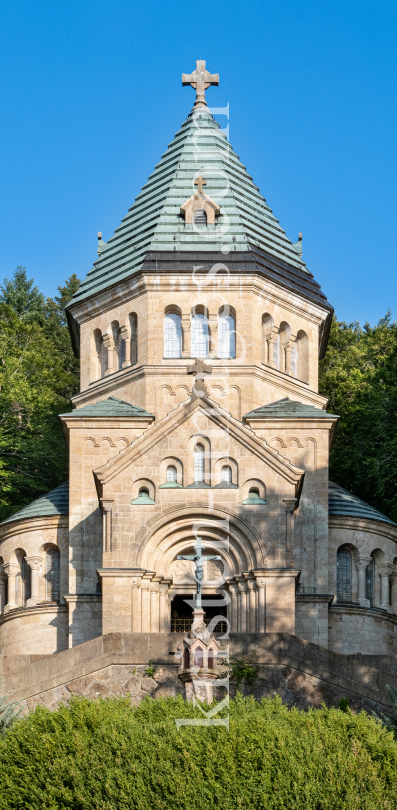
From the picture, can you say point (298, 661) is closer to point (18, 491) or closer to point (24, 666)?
point (24, 666)

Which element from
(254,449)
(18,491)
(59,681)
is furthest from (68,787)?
(18,491)

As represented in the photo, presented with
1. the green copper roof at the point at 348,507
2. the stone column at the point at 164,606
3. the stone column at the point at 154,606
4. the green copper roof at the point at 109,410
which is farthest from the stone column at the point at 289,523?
the green copper roof at the point at 109,410

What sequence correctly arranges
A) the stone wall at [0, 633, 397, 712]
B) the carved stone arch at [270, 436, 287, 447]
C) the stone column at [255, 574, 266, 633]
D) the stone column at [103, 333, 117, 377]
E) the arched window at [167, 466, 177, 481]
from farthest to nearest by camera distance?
the stone column at [103, 333, 117, 377], the carved stone arch at [270, 436, 287, 447], the arched window at [167, 466, 177, 481], the stone column at [255, 574, 266, 633], the stone wall at [0, 633, 397, 712]

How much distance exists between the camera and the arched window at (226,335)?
50625mm

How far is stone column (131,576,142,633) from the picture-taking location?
43562mm

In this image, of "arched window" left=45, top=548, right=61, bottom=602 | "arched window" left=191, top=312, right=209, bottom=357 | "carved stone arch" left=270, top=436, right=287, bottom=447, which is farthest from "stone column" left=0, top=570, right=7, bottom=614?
"carved stone arch" left=270, top=436, right=287, bottom=447

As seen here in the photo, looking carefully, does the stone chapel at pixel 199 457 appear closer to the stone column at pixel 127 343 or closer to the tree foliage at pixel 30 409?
the stone column at pixel 127 343

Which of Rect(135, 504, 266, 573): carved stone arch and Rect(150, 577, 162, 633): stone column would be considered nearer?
Rect(135, 504, 266, 573): carved stone arch

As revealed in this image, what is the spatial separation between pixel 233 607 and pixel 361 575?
249 inches

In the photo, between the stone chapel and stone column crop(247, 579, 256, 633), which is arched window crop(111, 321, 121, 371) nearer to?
the stone chapel

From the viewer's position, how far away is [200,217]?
52594 millimetres

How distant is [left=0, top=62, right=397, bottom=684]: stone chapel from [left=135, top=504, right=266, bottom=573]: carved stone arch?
5 centimetres

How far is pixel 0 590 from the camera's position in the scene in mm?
51250

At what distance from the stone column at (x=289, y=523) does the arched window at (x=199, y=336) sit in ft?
25.6
